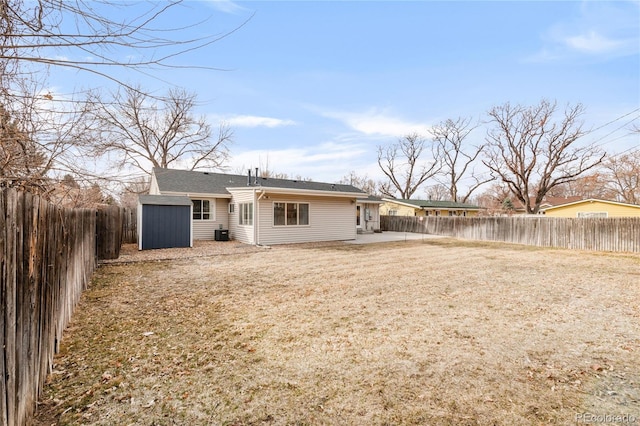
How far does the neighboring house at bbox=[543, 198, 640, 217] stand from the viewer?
16.6m

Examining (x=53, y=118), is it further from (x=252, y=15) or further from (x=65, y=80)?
(x=252, y=15)

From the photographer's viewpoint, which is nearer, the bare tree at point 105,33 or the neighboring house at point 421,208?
the bare tree at point 105,33

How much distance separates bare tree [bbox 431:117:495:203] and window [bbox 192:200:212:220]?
30022mm

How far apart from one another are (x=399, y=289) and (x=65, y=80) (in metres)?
5.94

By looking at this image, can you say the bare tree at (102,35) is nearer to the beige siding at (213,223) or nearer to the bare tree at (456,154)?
the beige siding at (213,223)

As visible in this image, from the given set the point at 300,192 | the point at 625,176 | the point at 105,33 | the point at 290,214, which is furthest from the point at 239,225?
the point at 625,176

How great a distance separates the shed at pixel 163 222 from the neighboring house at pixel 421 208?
19118 millimetres

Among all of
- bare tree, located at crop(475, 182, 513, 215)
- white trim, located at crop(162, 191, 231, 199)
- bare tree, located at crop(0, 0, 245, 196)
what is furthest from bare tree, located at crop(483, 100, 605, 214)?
bare tree, located at crop(0, 0, 245, 196)

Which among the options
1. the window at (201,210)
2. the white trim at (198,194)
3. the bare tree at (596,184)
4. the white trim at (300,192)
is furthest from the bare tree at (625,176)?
the window at (201,210)

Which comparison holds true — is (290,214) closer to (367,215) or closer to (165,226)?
(165,226)

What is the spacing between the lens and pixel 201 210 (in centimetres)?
1484

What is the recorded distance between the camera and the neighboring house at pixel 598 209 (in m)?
16.6

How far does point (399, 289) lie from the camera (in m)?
6.14

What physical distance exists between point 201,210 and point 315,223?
19.1 ft
